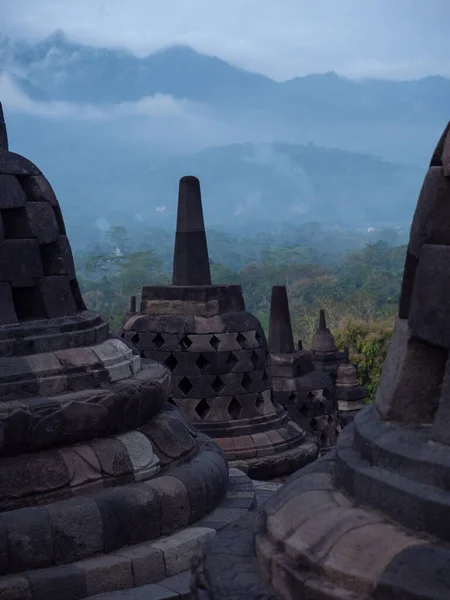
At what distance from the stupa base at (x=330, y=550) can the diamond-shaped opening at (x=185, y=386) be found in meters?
5.64

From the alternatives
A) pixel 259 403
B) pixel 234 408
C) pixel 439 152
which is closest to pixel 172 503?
pixel 439 152

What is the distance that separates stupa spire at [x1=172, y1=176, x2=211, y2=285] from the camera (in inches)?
344

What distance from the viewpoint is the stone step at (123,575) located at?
3.87 metres

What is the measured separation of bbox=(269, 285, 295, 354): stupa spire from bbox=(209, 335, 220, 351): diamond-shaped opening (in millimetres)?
2862

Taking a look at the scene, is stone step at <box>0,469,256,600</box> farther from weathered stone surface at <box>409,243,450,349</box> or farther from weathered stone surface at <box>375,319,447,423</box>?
weathered stone surface at <box>409,243,450,349</box>

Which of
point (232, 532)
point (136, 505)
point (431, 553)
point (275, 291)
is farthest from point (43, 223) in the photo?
point (275, 291)

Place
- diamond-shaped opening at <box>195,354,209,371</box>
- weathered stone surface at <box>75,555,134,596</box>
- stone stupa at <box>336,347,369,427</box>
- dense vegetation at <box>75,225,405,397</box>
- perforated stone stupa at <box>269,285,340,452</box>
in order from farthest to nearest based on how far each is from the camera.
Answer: dense vegetation at <box>75,225,405,397</box>, stone stupa at <box>336,347,369,427</box>, perforated stone stupa at <box>269,285,340,452</box>, diamond-shaped opening at <box>195,354,209,371</box>, weathered stone surface at <box>75,555,134,596</box>

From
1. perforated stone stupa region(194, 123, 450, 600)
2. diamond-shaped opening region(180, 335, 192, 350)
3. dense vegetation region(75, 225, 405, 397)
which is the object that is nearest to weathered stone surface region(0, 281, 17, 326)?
perforated stone stupa region(194, 123, 450, 600)

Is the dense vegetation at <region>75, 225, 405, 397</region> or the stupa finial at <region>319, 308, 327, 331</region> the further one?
the dense vegetation at <region>75, 225, 405, 397</region>

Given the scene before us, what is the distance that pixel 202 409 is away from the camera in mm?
8516

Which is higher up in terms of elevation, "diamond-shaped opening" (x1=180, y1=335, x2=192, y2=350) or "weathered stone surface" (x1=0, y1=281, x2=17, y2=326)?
"weathered stone surface" (x1=0, y1=281, x2=17, y2=326)

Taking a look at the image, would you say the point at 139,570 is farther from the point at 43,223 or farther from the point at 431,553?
the point at 431,553

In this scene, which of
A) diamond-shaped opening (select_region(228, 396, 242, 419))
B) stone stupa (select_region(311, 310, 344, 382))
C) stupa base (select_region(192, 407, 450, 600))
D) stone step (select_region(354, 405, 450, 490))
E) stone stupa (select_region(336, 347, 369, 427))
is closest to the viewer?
stupa base (select_region(192, 407, 450, 600))

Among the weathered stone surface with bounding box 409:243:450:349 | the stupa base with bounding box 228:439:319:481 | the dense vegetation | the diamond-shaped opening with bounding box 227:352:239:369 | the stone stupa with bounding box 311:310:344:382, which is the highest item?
the weathered stone surface with bounding box 409:243:450:349
